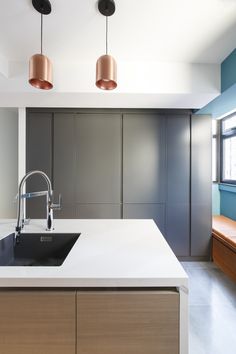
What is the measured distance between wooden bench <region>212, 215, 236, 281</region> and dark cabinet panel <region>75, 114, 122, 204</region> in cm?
154

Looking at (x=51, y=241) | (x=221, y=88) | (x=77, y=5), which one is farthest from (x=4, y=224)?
(x=221, y=88)

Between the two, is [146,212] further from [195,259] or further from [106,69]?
[106,69]

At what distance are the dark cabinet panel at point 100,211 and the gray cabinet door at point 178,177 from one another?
2.63 feet

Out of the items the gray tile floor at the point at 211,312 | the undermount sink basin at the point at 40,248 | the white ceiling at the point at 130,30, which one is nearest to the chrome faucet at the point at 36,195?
the undermount sink basin at the point at 40,248

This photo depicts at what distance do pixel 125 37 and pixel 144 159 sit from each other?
161 centimetres

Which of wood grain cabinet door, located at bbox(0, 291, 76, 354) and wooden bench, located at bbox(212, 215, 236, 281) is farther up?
wood grain cabinet door, located at bbox(0, 291, 76, 354)

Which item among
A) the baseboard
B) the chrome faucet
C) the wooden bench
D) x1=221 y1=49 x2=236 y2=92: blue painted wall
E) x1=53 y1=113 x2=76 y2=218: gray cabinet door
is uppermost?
x1=221 y1=49 x2=236 y2=92: blue painted wall

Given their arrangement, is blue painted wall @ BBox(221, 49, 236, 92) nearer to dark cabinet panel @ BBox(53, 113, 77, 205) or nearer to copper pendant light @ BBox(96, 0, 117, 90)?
copper pendant light @ BBox(96, 0, 117, 90)

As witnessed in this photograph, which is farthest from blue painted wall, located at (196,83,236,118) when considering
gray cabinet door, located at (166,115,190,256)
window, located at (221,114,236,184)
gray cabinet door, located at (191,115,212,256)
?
window, located at (221,114,236,184)

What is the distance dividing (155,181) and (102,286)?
2392 mm

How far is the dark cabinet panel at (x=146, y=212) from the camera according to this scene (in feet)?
9.95

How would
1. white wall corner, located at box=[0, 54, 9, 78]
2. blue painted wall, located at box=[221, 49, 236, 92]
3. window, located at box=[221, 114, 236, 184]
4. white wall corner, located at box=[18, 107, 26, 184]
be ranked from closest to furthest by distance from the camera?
blue painted wall, located at box=[221, 49, 236, 92]
white wall corner, located at box=[0, 54, 9, 78]
white wall corner, located at box=[18, 107, 26, 184]
window, located at box=[221, 114, 236, 184]

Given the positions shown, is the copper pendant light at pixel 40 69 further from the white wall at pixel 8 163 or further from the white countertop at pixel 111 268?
the white wall at pixel 8 163

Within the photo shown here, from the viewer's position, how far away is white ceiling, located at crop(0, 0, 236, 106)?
1536 millimetres
